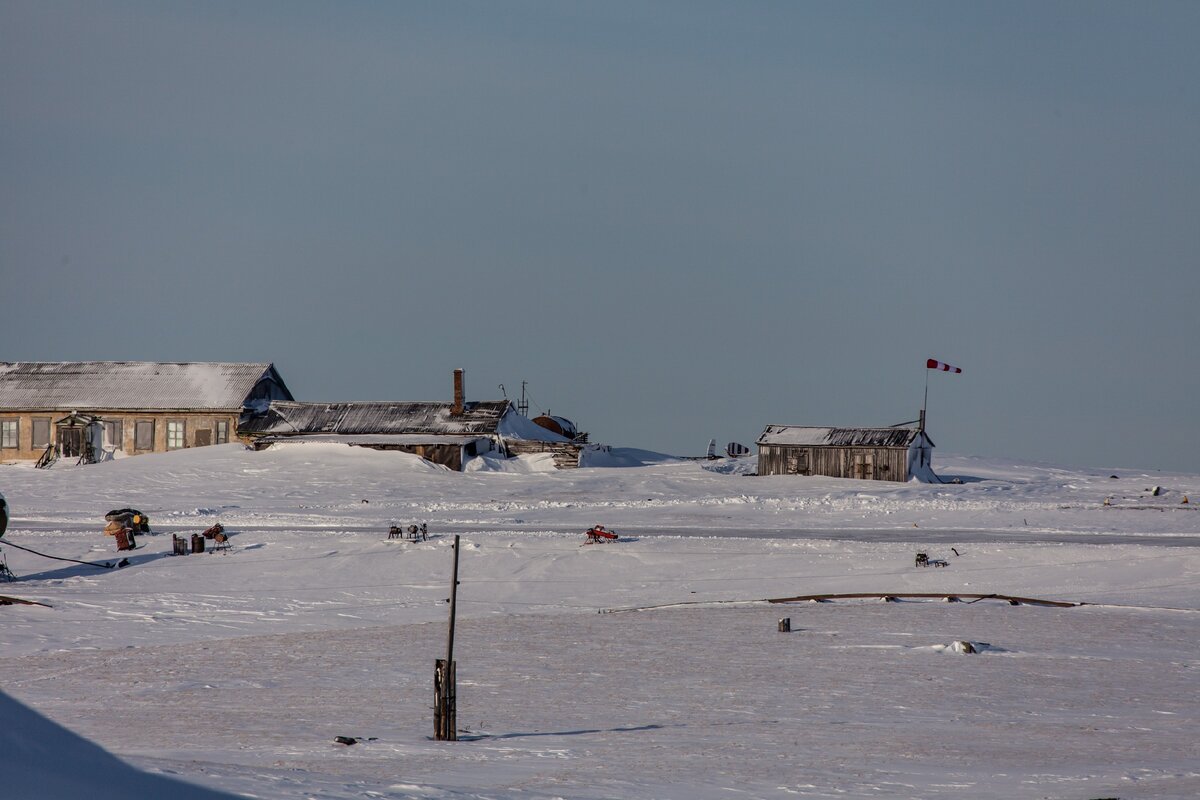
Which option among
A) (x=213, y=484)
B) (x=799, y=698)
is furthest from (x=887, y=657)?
(x=213, y=484)

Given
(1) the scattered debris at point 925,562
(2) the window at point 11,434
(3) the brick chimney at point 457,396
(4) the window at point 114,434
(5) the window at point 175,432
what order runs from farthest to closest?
(5) the window at point 175,432
(2) the window at point 11,434
(4) the window at point 114,434
(3) the brick chimney at point 457,396
(1) the scattered debris at point 925,562

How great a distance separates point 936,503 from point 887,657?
2762 centimetres

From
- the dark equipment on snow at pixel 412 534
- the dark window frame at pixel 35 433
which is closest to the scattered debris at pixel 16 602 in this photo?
the dark equipment on snow at pixel 412 534

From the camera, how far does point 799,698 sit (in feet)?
58.7

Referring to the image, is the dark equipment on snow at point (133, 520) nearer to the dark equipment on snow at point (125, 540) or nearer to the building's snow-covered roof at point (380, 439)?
the dark equipment on snow at point (125, 540)

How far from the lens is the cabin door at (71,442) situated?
2527 inches

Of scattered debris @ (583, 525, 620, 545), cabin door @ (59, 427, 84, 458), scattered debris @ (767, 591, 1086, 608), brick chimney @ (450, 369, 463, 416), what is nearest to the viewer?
scattered debris @ (767, 591, 1086, 608)

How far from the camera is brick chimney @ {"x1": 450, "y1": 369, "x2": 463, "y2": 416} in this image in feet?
215

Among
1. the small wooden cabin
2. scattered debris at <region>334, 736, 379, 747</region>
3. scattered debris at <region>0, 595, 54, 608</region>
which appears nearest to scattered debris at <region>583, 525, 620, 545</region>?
scattered debris at <region>0, 595, 54, 608</region>

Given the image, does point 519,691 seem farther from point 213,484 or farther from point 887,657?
point 213,484

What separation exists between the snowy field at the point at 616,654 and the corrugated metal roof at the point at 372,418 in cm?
1702

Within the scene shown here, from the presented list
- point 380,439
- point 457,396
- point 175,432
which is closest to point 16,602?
point 380,439

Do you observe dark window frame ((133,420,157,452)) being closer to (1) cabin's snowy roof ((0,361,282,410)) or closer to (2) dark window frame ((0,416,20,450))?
(1) cabin's snowy roof ((0,361,282,410))

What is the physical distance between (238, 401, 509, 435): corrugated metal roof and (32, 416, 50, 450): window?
28.4 feet
